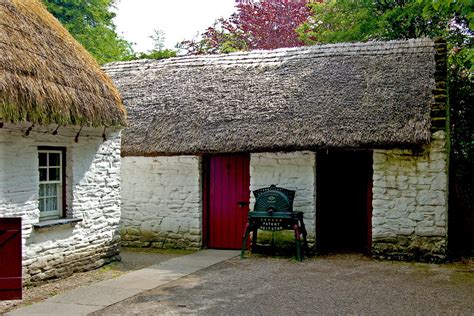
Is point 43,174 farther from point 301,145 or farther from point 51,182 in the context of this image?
point 301,145

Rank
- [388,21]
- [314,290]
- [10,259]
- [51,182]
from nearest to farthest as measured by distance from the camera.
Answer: [10,259], [314,290], [51,182], [388,21]

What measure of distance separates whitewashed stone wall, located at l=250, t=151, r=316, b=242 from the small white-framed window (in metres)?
3.96

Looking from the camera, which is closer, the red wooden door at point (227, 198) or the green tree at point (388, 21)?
the red wooden door at point (227, 198)

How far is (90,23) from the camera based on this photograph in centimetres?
2458

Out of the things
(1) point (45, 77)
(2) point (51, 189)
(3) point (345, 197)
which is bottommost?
(3) point (345, 197)

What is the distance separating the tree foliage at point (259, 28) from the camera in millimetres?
24500

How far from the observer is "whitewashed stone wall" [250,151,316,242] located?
11328 mm

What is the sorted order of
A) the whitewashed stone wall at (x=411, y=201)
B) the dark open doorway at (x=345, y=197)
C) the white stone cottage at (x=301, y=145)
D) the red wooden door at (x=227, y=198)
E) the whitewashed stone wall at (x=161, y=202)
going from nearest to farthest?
the whitewashed stone wall at (x=411, y=201)
the white stone cottage at (x=301, y=145)
the whitewashed stone wall at (x=161, y=202)
the red wooden door at (x=227, y=198)
the dark open doorway at (x=345, y=197)

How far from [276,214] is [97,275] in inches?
133

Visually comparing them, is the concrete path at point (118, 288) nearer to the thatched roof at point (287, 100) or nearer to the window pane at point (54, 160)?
the window pane at point (54, 160)

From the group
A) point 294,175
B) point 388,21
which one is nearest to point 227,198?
point 294,175

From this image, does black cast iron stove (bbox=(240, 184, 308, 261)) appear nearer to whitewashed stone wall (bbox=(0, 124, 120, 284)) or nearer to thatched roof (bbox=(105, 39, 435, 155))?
thatched roof (bbox=(105, 39, 435, 155))

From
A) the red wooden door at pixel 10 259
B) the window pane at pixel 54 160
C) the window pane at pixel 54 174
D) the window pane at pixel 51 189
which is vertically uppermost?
the window pane at pixel 54 160

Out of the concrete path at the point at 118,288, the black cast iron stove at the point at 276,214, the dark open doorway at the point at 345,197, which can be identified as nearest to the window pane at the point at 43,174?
the concrete path at the point at 118,288
